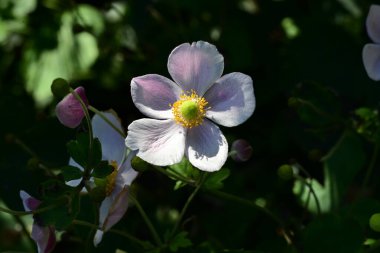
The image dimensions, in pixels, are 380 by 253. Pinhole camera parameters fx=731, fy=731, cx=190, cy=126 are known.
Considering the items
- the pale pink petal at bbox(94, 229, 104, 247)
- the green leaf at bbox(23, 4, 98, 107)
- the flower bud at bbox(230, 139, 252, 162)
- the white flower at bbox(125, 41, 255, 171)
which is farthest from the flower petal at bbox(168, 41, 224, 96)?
the green leaf at bbox(23, 4, 98, 107)

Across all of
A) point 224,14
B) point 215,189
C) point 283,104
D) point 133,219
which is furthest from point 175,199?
point 215,189

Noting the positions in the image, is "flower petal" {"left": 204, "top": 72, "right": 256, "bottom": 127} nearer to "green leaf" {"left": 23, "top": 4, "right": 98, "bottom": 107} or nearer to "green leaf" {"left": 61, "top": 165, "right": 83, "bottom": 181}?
"green leaf" {"left": 61, "top": 165, "right": 83, "bottom": 181}

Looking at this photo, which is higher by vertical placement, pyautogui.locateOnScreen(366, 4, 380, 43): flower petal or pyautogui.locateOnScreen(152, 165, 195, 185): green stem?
pyautogui.locateOnScreen(366, 4, 380, 43): flower petal

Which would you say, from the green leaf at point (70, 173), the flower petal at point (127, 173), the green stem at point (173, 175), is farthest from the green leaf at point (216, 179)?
the green leaf at point (70, 173)

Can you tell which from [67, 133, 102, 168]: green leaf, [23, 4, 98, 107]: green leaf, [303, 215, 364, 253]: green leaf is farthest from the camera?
[23, 4, 98, 107]: green leaf

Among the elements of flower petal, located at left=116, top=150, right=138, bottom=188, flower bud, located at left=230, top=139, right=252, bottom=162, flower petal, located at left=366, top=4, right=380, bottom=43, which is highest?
flower petal, located at left=366, top=4, right=380, bottom=43

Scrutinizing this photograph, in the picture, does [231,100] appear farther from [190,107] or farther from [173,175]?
[173,175]

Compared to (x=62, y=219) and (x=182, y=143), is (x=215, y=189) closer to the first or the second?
(x=182, y=143)

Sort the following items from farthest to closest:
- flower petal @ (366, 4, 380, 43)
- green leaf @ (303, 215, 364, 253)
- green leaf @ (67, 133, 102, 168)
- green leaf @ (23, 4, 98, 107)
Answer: green leaf @ (23, 4, 98, 107), flower petal @ (366, 4, 380, 43), green leaf @ (303, 215, 364, 253), green leaf @ (67, 133, 102, 168)
